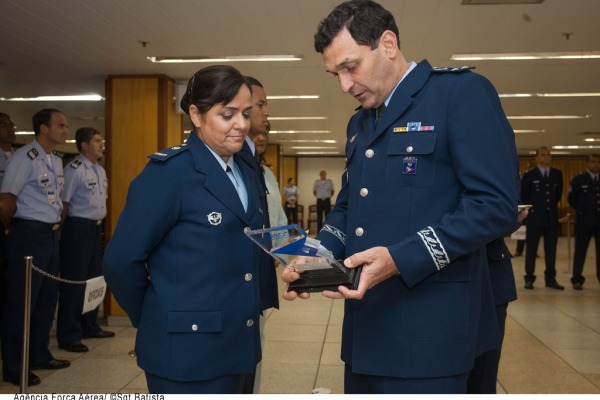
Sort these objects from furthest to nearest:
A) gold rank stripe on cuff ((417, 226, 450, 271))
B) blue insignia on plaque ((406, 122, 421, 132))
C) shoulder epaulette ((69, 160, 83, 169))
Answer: shoulder epaulette ((69, 160, 83, 169))
blue insignia on plaque ((406, 122, 421, 132))
gold rank stripe on cuff ((417, 226, 450, 271))

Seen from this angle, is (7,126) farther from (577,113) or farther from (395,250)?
(577,113)

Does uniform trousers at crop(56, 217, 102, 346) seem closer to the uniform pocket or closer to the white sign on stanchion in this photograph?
the white sign on stanchion

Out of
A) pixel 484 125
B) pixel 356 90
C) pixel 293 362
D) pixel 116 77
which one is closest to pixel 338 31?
pixel 356 90

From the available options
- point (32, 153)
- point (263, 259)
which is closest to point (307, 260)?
point (263, 259)

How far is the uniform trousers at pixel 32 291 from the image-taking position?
4371 millimetres

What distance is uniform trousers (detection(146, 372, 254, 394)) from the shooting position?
1.73m

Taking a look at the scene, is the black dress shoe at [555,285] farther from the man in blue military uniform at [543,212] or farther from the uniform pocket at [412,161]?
the uniform pocket at [412,161]

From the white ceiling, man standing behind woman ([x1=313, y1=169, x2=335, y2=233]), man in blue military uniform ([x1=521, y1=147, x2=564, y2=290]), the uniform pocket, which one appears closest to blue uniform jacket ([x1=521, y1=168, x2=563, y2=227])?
man in blue military uniform ([x1=521, y1=147, x2=564, y2=290])

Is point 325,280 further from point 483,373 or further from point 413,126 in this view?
point 483,373

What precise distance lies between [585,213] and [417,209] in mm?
7702

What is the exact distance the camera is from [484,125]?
1.46m

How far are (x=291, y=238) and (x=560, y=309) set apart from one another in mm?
6424

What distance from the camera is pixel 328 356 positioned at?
16.5 ft

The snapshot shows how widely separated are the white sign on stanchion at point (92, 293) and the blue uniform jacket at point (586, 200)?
6.78m
